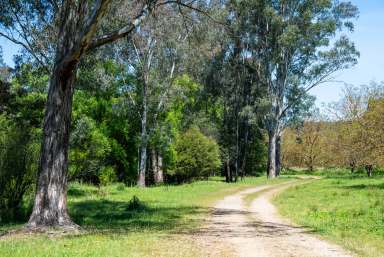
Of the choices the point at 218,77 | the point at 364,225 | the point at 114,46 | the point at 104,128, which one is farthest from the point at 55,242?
the point at 218,77

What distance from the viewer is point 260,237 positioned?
45.2ft

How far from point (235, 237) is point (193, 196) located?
16691mm

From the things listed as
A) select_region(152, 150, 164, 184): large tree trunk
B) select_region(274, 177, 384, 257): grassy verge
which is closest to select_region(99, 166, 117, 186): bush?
select_region(152, 150, 164, 184): large tree trunk

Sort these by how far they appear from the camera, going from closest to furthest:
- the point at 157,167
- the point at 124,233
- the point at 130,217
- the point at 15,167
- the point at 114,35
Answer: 1. the point at 124,233
2. the point at 114,35
3. the point at 130,217
4. the point at 15,167
5. the point at 157,167

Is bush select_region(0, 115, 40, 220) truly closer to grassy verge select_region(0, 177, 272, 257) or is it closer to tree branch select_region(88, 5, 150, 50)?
grassy verge select_region(0, 177, 272, 257)

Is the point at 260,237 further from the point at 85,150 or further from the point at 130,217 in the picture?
the point at 85,150

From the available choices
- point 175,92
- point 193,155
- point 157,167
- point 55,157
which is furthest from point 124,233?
point 193,155

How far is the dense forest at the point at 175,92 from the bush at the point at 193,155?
124 millimetres

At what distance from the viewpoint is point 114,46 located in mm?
40625

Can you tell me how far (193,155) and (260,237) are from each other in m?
39.5

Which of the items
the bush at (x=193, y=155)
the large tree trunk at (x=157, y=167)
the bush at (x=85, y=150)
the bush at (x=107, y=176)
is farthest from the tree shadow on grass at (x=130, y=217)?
the bush at (x=193, y=155)

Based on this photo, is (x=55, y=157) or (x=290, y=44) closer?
(x=55, y=157)

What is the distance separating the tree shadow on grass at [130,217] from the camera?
1630 centimetres

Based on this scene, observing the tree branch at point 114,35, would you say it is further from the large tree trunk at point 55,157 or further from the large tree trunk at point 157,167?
the large tree trunk at point 157,167
